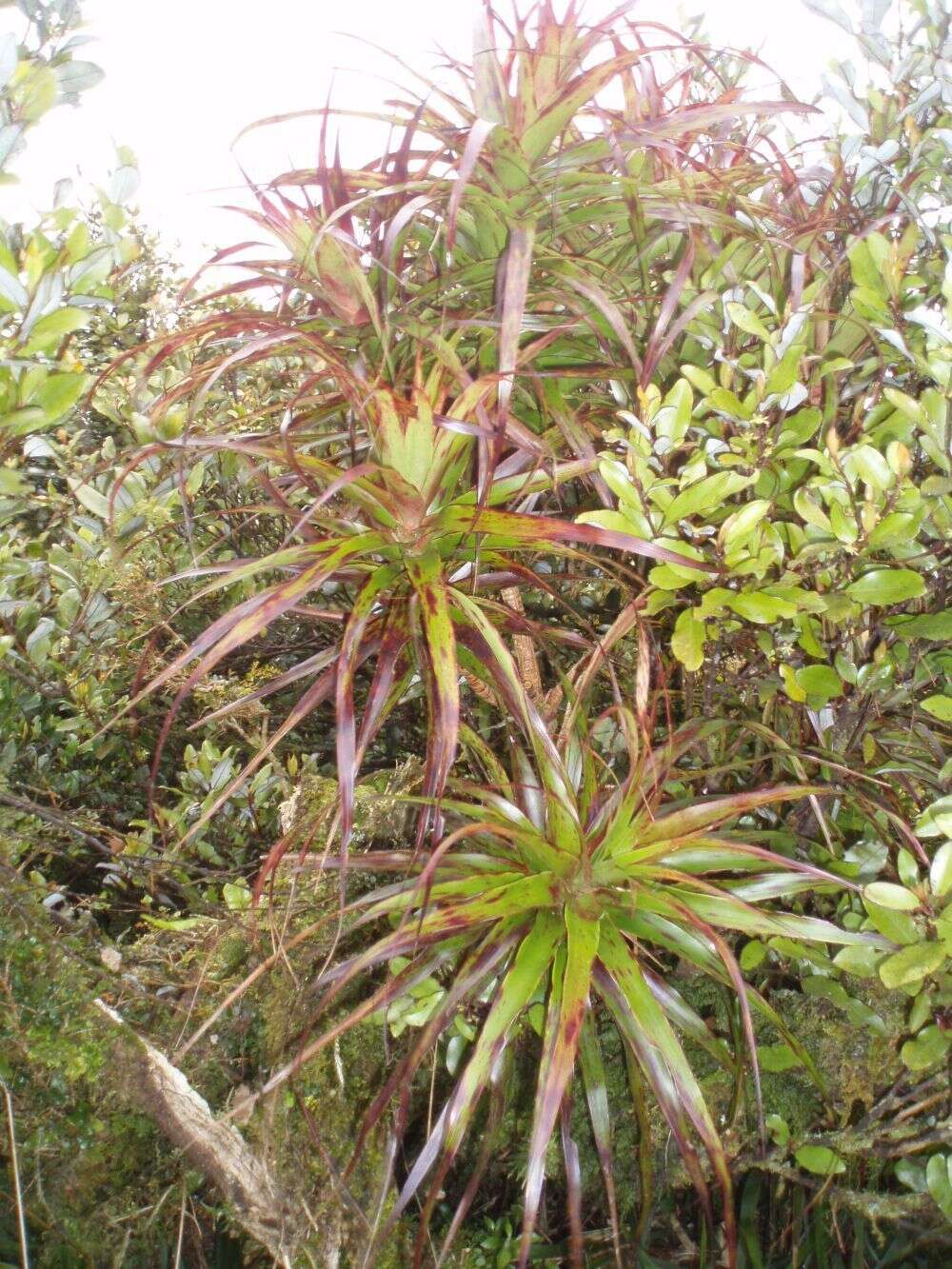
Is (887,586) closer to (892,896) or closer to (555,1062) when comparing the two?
(892,896)

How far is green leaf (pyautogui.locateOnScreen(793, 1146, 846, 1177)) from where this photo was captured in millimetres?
987

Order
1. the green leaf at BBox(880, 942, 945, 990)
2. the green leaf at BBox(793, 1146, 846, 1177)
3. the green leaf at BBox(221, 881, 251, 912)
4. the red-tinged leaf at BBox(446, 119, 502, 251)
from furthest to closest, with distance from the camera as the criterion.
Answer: the green leaf at BBox(221, 881, 251, 912)
the green leaf at BBox(793, 1146, 846, 1177)
the green leaf at BBox(880, 942, 945, 990)
the red-tinged leaf at BBox(446, 119, 502, 251)

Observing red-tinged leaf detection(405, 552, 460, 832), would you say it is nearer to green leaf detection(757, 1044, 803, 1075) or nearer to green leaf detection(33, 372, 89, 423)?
green leaf detection(33, 372, 89, 423)

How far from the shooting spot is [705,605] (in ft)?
2.59

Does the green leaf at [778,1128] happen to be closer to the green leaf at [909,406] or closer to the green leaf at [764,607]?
the green leaf at [764,607]

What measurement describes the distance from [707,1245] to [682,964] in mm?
330

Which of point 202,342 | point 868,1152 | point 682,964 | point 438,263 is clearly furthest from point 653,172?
point 868,1152

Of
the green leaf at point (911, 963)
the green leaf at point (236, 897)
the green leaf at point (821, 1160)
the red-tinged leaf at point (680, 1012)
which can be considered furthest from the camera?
the green leaf at point (236, 897)

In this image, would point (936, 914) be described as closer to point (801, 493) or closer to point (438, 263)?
point (801, 493)

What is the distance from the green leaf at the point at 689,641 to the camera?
0.81 meters

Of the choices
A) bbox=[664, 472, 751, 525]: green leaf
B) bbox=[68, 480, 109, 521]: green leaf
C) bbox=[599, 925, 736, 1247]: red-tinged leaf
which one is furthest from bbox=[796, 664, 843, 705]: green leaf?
bbox=[68, 480, 109, 521]: green leaf

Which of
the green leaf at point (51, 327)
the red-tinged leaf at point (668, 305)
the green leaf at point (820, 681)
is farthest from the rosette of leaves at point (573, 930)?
the green leaf at point (51, 327)

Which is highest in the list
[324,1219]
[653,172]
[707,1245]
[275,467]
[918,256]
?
[653,172]

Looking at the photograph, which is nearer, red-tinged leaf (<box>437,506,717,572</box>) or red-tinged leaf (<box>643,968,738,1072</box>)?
red-tinged leaf (<box>437,506,717,572</box>)
